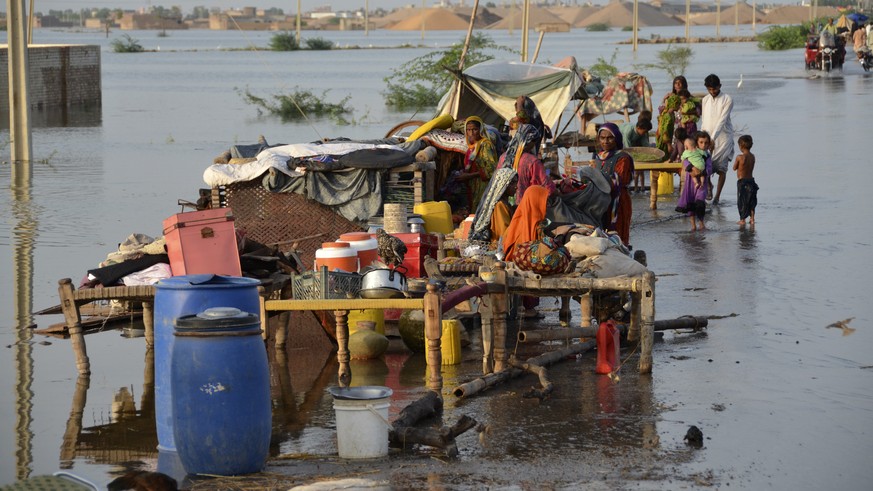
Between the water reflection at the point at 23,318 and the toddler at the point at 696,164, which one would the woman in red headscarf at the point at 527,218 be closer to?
the water reflection at the point at 23,318

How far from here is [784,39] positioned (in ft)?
265

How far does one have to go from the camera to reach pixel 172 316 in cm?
661

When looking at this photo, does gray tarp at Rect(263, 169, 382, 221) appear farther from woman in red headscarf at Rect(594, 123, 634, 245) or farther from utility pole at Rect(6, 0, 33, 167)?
utility pole at Rect(6, 0, 33, 167)

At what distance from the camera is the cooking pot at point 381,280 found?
800cm

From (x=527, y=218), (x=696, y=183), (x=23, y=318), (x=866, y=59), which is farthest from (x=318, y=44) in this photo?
(x=527, y=218)

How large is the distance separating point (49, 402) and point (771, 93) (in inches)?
1327

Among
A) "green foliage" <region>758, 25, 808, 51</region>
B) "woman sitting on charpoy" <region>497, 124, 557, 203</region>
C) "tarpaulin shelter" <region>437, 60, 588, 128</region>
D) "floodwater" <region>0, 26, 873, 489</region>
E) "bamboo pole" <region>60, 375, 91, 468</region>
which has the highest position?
"green foliage" <region>758, 25, 808, 51</region>

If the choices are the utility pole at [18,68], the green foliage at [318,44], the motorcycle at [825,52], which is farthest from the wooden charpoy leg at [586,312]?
the green foliage at [318,44]

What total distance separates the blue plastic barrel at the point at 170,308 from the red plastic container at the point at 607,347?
2.41 metres

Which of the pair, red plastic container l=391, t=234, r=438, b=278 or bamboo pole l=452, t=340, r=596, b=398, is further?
red plastic container l=391, t=234, r=438, b=278

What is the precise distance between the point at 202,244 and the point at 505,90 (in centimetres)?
862

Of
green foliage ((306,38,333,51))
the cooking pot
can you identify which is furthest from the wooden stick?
green foliage ((306,38,333,51))

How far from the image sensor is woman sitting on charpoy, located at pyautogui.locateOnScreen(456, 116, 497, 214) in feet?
42.4

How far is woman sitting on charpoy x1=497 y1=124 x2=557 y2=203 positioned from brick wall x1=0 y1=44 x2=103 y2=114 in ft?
89.0
